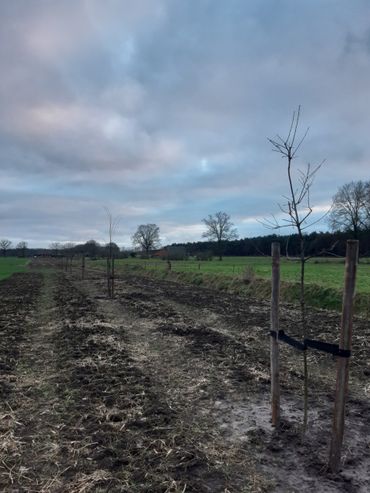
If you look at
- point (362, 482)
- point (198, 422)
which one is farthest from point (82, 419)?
point (362, 482)

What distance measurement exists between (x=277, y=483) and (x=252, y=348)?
19.8 ft

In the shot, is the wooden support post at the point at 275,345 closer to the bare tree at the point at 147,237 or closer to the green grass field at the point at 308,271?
A: the green grass field at the point at 308,271

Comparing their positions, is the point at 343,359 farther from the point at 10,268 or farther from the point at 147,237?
the point at 147,237

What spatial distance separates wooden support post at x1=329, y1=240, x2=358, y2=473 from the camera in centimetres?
424

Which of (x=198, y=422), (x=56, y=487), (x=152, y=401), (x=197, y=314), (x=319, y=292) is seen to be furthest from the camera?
(x=319, y=292)

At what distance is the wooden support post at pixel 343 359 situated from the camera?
4.24 meters

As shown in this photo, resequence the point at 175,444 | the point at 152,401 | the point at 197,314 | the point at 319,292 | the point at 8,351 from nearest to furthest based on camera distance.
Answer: the point at 175,444, the point at 152,401, the point at 8,351, the point at 197,314, the point at 319,292

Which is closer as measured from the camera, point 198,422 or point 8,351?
point 198,422

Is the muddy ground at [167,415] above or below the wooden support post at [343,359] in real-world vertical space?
below

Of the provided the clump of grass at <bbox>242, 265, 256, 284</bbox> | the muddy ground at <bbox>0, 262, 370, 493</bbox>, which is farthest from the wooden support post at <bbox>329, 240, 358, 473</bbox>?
the clump of grass at <bbox>242, 265, 256, 284</bbox>

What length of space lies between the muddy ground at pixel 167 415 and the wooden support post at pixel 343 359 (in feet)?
0.79

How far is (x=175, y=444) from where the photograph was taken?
483 cm

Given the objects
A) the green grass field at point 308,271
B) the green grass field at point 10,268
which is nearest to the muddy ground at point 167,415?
the green grass field at point 308,271

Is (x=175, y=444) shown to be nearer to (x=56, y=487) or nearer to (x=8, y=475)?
(x=56, y=487)
